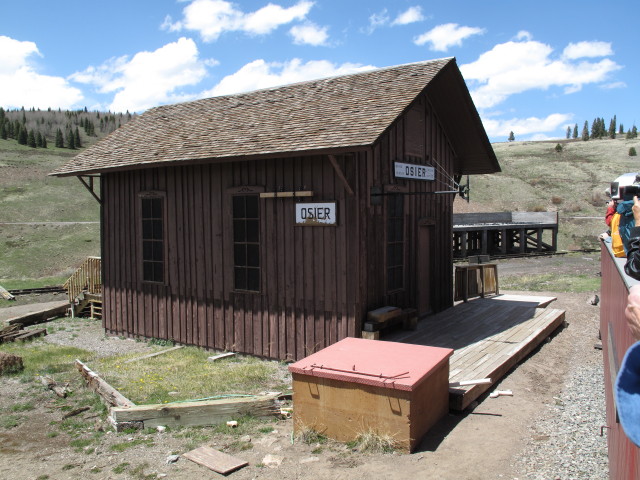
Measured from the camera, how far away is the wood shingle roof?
29.8 ft

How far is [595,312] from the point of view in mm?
12852

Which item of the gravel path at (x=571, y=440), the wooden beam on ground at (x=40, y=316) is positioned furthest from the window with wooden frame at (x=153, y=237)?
the gravel path at (x=571, y=440)

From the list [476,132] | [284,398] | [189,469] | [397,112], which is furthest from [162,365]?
[476,132]

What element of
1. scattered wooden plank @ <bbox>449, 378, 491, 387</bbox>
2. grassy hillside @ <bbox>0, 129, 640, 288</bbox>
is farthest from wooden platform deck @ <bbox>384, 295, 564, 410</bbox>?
grassy hillside @ <bbox>0, 129, 640, 288</bbox>

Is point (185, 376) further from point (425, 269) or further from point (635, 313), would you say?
point (635, 313)

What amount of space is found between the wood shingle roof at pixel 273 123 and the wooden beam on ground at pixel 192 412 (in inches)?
156

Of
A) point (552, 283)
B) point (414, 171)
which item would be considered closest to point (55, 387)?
point (414, 171)

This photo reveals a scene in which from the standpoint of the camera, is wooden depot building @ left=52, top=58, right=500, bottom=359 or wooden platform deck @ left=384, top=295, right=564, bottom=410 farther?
wooden depot building @ left=52, top=58, right=500, bottom=359

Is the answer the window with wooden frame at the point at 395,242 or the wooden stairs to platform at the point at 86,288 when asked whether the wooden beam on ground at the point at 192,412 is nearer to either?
the window with wooden frame at the point at 395,242

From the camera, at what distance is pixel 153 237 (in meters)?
12.0

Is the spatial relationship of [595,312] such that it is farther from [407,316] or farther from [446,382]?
[446,382]

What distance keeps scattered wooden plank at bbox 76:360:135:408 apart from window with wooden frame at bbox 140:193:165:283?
3125mm

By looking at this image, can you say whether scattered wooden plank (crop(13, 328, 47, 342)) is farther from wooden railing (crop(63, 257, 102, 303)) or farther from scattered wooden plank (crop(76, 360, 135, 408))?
scattered wooden plank (crop(76, 360, 135, 408))

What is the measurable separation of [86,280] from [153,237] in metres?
5.93
